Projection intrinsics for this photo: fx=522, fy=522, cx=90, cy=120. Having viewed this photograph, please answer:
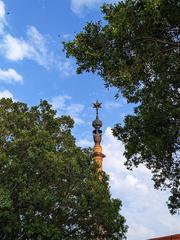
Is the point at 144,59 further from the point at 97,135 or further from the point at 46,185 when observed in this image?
→ the point at 97,135

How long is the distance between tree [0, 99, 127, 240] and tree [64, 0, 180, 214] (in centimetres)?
1187

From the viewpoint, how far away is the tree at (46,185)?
2891 centimetres

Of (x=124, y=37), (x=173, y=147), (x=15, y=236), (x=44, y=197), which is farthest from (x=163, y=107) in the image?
(x=15, y=236)

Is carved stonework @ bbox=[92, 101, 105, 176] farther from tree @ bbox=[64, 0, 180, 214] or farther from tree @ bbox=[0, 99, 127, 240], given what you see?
tree @ bbox=[64, 0, 180, 214]

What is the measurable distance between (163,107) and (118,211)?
1618 cm

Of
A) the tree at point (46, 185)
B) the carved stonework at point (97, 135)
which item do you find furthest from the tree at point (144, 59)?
the carved stonework at point (97, 135)

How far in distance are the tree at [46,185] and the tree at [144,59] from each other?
11870 mm

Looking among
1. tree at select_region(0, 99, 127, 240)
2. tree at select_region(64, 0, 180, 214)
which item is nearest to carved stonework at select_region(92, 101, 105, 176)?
tree at select_region(0, 99, 127, 240)

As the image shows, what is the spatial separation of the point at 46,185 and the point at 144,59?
15246 mm

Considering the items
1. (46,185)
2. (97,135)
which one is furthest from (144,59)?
(97,135)

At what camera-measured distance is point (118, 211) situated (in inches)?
1282

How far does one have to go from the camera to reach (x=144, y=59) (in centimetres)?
1653

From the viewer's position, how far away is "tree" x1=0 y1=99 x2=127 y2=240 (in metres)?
28.9

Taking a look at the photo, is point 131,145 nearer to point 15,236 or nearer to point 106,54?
point 106,54
